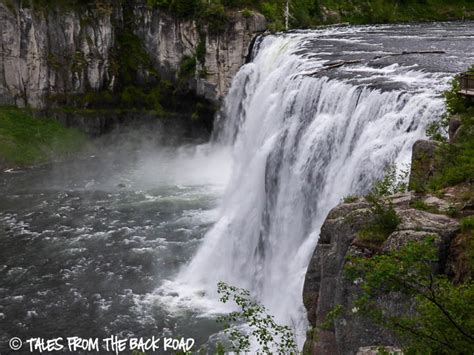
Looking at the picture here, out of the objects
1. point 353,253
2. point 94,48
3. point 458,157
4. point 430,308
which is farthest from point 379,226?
point 94,48

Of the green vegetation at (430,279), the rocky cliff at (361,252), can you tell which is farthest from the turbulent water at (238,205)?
the rocky cliff at (361,252)

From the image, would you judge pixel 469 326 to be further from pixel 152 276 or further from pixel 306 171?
pixel 152 276

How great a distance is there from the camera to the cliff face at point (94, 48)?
45000mm

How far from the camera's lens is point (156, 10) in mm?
47250

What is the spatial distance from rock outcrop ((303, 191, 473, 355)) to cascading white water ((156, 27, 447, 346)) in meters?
5.95

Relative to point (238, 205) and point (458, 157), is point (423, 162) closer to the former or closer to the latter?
point (458, 157)

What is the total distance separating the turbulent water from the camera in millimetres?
22891

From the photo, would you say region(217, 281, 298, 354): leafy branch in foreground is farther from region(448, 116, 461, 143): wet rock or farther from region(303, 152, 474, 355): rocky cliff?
region(448, 116, 461, 143): wet rock

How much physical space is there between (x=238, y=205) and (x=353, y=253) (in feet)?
63.2

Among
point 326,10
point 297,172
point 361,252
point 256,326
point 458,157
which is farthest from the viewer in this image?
point 326,10

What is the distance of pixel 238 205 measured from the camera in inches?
1241

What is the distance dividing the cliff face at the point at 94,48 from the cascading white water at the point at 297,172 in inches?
469

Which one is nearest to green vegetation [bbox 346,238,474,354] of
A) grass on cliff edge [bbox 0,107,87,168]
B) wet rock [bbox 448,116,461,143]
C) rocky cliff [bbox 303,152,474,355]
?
rocky cliff [bbox 303,152,474,355]

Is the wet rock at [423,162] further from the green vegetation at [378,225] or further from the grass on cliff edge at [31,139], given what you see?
the grass on cliff edge at [31,139]
